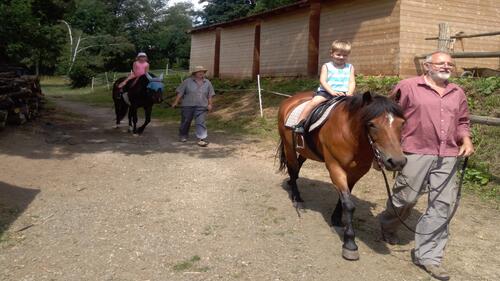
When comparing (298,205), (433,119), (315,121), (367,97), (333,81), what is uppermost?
(333,81)

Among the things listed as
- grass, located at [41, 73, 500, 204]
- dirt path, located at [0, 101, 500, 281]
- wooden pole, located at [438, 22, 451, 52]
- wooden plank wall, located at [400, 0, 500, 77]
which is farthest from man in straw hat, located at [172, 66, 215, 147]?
wooden plank wall, located at [400, 0, 500, 77]

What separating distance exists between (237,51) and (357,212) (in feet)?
59.3

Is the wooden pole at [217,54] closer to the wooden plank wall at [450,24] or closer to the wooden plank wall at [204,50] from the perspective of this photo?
the wooden plank wall at [204,50]

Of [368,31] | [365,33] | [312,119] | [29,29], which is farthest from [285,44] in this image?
[312,119]

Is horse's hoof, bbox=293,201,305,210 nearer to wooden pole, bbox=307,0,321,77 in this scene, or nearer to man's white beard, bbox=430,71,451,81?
man's white beard, bbox=430,71,451,81

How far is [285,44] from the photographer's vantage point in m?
19.2

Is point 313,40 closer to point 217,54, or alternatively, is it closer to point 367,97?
point 217,54

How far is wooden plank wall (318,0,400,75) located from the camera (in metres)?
13.4

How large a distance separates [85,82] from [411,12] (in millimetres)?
31463

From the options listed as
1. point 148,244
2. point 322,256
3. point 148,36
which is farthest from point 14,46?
point 148,36

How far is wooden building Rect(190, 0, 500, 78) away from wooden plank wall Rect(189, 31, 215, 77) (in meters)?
4.16

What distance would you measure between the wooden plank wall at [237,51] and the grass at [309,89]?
0.94 m

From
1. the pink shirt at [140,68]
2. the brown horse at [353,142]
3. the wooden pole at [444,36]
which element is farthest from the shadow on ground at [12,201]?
the wooden pole at [444,36]

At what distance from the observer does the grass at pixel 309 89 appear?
23.7 feet
